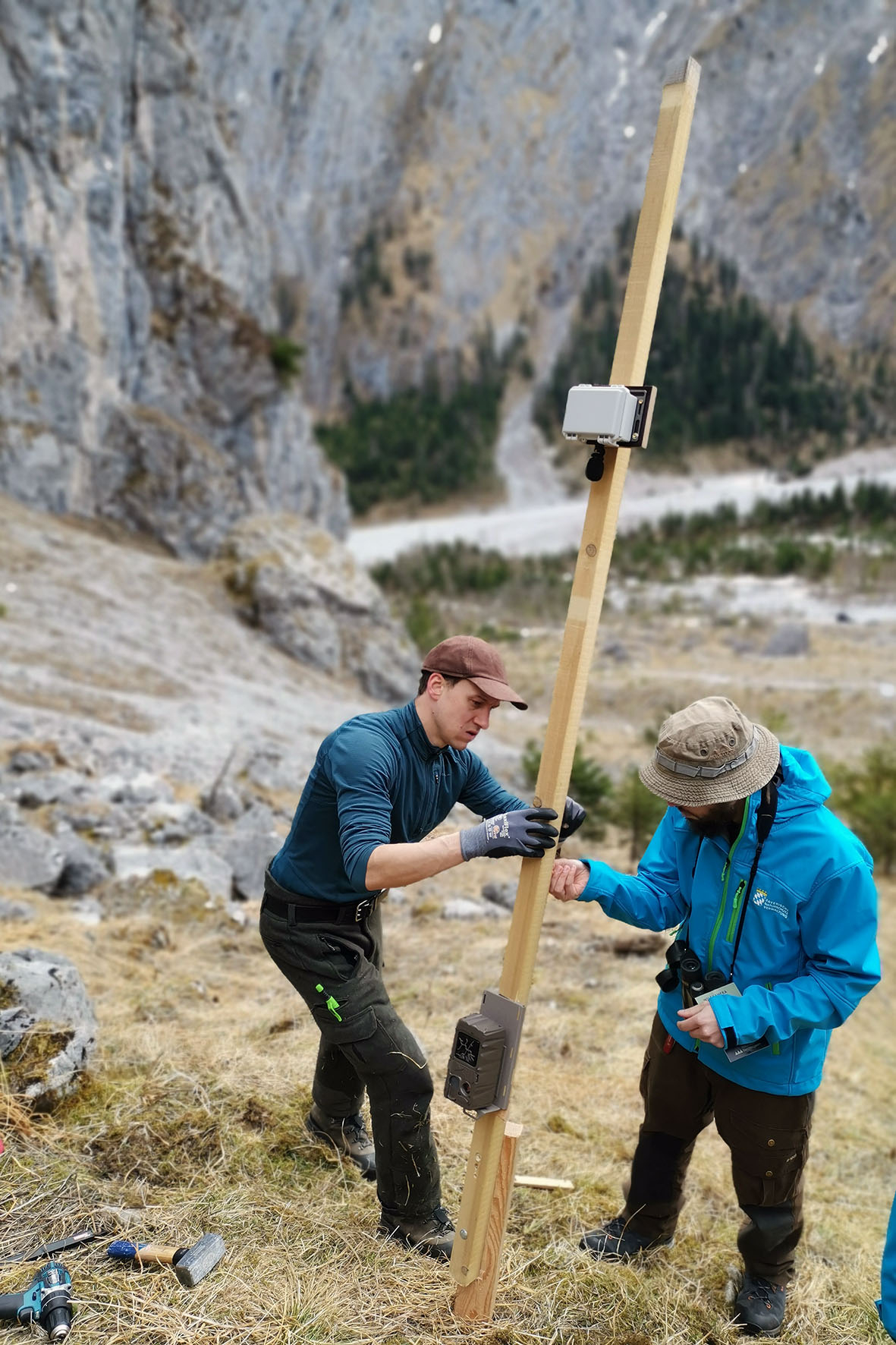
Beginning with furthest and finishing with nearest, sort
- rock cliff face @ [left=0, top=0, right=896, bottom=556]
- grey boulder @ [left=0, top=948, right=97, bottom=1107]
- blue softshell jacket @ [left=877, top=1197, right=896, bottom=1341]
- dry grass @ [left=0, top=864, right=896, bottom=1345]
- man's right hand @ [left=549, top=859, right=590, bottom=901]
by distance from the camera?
rock cliff face @ [left=0, top=0, right=896, bottom=556] → grey boulder @ [left=0, top=948, right=97, bottom=1107] → man's right hand @ [left=549, top=859, right=590, bottom=901] → dry grass @ [left=0, top=864, right=896, bottom=1345] → blue softshell jacket @ [left=877, top=1197, right=896, bottom=1341]

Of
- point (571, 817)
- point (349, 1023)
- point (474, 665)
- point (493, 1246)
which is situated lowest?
point (493, 1246)

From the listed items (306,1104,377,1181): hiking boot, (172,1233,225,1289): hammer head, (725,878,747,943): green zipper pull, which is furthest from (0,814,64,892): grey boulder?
(725,878,747,943): green zipper pull

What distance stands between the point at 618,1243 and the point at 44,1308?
6.30 feet

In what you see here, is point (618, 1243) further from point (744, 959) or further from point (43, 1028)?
point (43, 1028)

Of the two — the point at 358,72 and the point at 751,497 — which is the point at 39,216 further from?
the point at 358,72

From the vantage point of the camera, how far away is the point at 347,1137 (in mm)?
3889

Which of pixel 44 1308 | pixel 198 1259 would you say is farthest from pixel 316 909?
pixel 44 1308

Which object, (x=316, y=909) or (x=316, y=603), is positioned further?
(x=316, y=603)

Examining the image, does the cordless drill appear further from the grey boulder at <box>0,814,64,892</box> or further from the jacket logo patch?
the grey boulder at <box>0,814,64,892</box>

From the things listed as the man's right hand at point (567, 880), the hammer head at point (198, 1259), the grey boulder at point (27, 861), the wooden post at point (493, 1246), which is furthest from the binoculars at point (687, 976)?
the grey boulder at point (27, 861)

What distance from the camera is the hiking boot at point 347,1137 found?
3.84 metres

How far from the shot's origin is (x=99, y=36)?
90.2 feet

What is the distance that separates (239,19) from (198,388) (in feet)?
208

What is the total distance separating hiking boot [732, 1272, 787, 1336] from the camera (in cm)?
322
